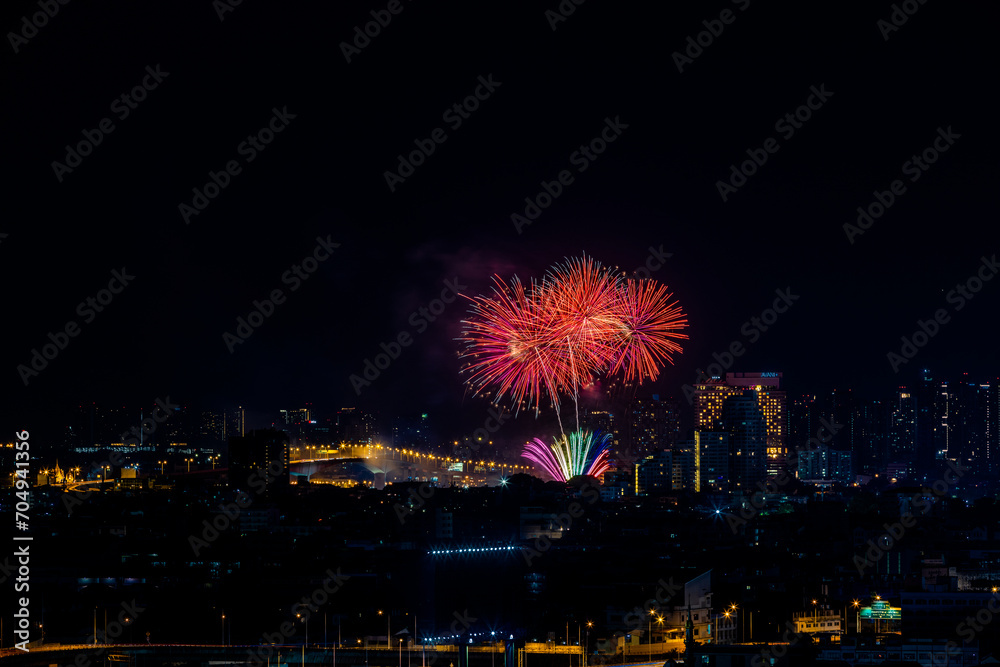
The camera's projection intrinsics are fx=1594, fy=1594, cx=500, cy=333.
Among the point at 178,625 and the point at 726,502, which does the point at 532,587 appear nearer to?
the point at 178,625

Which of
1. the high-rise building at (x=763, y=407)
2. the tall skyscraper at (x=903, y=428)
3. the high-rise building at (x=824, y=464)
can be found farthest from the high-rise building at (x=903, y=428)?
the high-rise building at (x=763, y=407)

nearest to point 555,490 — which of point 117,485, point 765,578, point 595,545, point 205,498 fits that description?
point 595,545

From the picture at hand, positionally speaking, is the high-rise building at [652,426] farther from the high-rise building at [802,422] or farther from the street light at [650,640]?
the street light at [650,640]

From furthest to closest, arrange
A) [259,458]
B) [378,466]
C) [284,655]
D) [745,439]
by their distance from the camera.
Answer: [378,466] → [745,439] → [259,458] → [284,655]

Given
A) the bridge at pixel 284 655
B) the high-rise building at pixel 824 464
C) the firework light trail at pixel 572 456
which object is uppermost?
the high-rise building at pixel 824 464

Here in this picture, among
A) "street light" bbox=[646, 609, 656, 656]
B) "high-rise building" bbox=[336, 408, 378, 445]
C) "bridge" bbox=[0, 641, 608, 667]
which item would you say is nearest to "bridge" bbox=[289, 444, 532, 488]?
"high-rise building" bbox=[336, 408, 378, 445]

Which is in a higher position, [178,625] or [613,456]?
[613,456]

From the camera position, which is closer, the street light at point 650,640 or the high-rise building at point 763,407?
the street light at point 650,640

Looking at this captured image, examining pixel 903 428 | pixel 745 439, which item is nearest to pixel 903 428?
pixel 903 428

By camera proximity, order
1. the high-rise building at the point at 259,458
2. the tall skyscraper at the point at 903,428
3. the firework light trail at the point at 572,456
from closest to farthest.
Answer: the firework light trail at the point at 572,456
the high-rise building at the point at 259,458
the tall skyscraper at the point at 903,428

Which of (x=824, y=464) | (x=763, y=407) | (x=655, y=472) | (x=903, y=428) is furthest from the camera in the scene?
(x=903, y=428)

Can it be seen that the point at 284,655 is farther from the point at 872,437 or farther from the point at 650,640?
the point at 872,437
